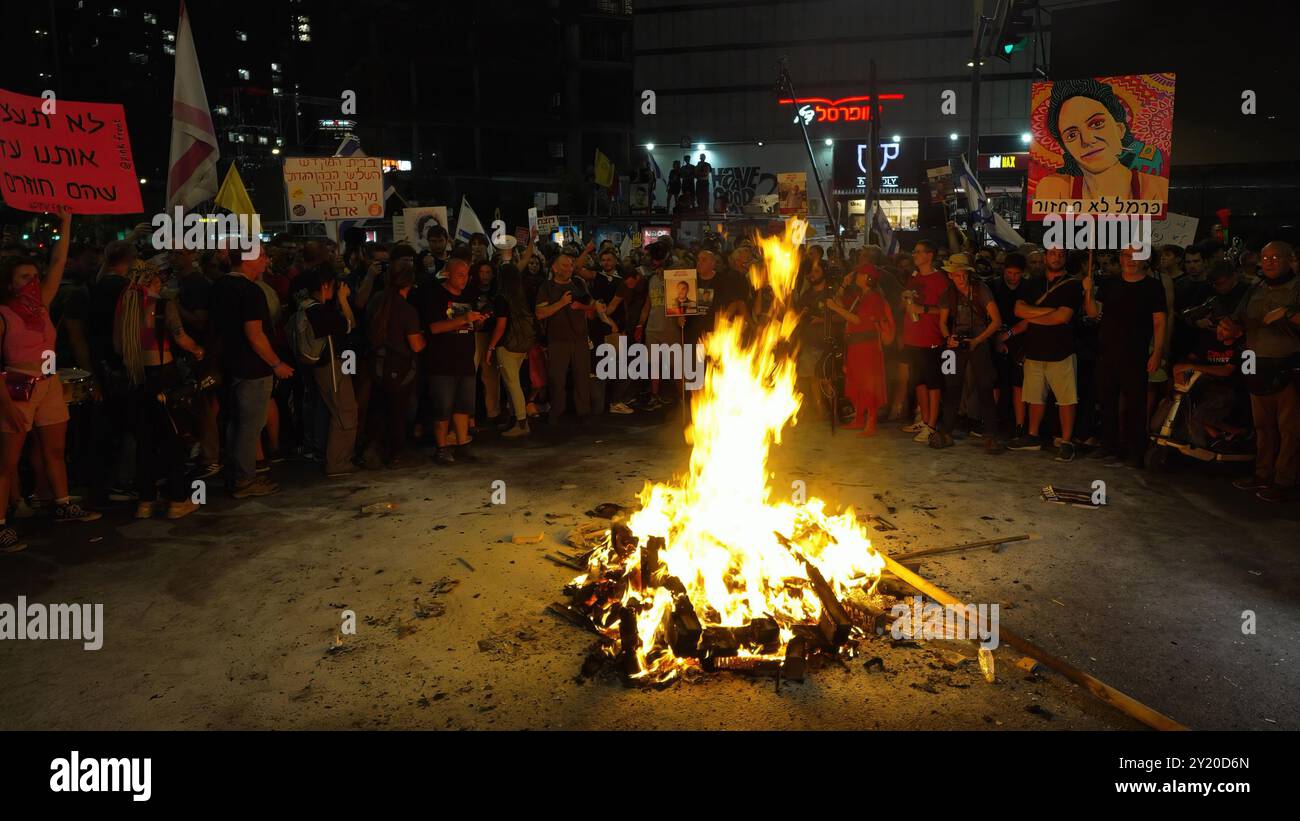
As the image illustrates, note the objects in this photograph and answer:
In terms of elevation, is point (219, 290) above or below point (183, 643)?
above

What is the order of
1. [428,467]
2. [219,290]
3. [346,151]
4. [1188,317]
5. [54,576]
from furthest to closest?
1. [346,151]
2. [428,467]
3. [1188,317]
4. [219,290]
5. [54,576]

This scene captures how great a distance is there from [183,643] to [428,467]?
4.16 m

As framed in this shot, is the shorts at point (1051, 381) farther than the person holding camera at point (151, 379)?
Yes

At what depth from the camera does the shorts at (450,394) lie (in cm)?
919

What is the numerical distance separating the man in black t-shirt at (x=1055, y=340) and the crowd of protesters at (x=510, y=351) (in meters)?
0.02

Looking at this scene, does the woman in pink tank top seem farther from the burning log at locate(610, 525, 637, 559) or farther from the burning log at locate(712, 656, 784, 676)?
the burning log at locate(712, 656, 784, 676)

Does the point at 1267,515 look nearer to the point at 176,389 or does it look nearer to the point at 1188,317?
the point at 1188,317

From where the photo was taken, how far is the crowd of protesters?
739 centimetres

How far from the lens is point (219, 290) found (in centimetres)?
772

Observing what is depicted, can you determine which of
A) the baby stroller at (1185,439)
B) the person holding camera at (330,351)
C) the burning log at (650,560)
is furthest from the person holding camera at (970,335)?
the person holding camera at (330,351)

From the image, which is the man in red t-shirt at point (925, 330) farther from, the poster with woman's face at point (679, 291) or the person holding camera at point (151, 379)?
the person holding camera at point (151, 379)

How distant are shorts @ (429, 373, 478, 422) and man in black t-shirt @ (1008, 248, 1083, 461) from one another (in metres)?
6.17
